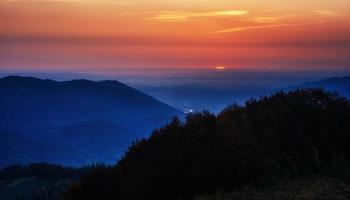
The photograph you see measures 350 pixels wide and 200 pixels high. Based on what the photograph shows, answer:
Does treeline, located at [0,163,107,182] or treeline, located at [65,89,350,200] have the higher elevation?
treeline, located at [65,89,350,200]

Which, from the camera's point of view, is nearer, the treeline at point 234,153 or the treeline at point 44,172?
the treeline at point 234,153

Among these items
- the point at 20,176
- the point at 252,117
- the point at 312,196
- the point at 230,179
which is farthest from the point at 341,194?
the point at 20,176

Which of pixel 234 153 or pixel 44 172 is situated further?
pixel 44 172

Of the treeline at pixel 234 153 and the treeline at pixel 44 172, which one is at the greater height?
the treeline at pixel 234 153

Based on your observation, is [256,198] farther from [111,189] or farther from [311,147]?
[111,189]

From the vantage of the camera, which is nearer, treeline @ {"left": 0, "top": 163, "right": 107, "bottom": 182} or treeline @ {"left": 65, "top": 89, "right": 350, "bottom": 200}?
treeline @ {"left": 65, "top": 89, "right": 350, "bottom": 200}

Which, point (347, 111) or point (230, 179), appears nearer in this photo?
point (230, 179)

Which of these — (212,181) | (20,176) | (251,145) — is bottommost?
(20,176)

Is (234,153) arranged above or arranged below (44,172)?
above
